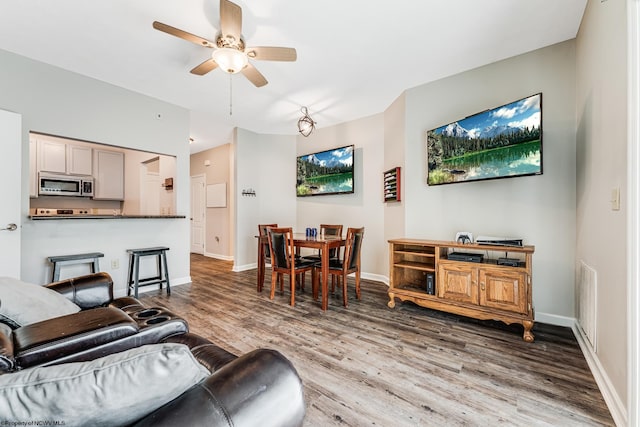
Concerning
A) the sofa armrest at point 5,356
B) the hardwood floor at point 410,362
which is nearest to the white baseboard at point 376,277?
the hardwood floor at point 410,362

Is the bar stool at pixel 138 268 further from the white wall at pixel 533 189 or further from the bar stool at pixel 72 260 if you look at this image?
the white wall at pixel 533 189

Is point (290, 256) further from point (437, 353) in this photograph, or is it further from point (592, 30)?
point (592, 30)

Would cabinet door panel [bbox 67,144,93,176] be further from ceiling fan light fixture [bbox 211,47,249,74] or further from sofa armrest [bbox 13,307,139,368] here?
sofa armrest [bbox 13,307,139,368]

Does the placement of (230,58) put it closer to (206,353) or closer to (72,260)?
(206,353)

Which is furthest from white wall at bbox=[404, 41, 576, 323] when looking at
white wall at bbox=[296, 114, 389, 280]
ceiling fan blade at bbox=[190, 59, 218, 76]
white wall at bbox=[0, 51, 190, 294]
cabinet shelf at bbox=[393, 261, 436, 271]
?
white wall at bbox=[0, 51, 190, 294]

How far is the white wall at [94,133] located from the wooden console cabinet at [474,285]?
10.9 ft

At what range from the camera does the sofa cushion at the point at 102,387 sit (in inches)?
21.5

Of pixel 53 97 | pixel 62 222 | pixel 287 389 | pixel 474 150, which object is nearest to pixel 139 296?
pixel 62 222

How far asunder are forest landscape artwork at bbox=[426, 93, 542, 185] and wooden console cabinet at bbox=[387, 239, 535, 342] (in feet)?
2.60

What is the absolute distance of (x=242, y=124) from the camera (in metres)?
4.89

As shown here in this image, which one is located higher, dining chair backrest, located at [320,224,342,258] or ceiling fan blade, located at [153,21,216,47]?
ceiling fan blade, located at [153,21,216,47]

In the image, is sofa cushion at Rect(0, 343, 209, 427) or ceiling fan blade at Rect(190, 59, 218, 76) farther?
ceiling fan blade at Rect(190, 59, 218, 76)

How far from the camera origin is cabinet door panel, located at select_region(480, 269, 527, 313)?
2.29 meters
